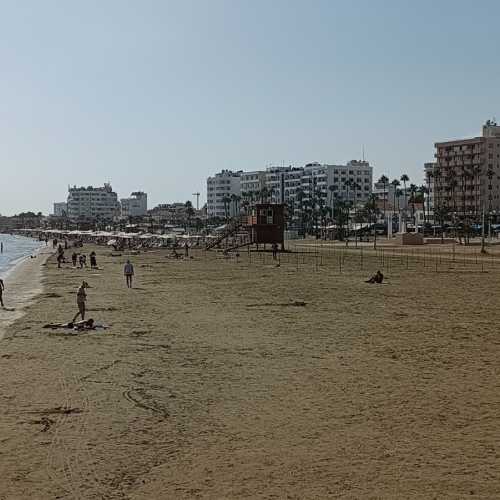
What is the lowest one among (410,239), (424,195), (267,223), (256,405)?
(256,405)

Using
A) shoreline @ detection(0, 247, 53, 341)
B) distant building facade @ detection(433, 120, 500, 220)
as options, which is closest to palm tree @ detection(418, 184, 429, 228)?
distant building facade @ detection(433, 120, 500, 220)

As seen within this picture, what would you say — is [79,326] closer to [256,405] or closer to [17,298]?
[256,405]

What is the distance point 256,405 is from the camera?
12953mm

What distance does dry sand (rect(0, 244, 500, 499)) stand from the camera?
9.27m

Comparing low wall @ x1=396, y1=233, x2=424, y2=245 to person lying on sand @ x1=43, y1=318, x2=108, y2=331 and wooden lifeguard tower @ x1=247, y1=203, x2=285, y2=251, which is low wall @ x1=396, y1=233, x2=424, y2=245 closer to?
wooden lifeguard tower @ x1=247, y1=203, x2=285, y2=251

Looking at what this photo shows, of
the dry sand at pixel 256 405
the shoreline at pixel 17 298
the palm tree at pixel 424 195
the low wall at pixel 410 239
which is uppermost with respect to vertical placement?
the palm tree at pixel 424 195

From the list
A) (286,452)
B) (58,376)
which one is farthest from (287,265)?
(286,452)

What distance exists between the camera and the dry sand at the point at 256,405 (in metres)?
9.27

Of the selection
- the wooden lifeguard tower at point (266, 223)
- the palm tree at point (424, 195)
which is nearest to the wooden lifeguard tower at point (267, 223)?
the wooden lifeguard tower at point (266, 223)

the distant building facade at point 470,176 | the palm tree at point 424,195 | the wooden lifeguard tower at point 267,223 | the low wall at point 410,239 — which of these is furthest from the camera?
the palm tree at point 424,195

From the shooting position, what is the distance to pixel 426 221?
141 metres

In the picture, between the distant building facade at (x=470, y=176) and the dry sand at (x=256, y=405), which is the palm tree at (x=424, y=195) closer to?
the distant building facade at (x=470, y=176)

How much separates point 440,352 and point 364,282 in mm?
21416

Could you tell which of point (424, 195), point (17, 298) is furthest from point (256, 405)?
point (424, 195)
